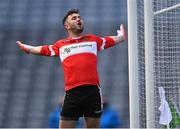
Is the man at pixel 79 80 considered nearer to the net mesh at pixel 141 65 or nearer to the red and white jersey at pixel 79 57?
the red and white jersey at pixel 79 57

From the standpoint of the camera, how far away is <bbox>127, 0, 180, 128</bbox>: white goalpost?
4.88 m

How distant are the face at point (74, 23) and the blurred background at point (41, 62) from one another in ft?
17.3

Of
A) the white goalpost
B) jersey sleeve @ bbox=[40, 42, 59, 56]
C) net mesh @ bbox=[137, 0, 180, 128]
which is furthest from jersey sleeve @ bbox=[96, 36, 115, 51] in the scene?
net mesh @ bbox=[137, 0, 180, 128]

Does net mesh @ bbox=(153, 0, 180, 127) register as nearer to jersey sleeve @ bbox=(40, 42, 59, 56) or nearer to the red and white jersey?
the red and white jersey

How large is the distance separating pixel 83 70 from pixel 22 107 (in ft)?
21.6

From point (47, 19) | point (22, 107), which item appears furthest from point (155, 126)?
point (47, 19)

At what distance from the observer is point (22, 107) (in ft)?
34.1

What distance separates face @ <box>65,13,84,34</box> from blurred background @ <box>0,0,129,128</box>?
17.3ft

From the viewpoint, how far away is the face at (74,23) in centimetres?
406

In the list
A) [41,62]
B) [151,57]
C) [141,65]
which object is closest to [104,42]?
[151,57]

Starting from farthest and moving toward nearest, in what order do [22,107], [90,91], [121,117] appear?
[22,107] → [121,117] → [90,91]

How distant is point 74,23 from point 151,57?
1111mm

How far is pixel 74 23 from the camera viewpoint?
4.06m

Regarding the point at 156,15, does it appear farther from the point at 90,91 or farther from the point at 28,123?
the point at 28,123
